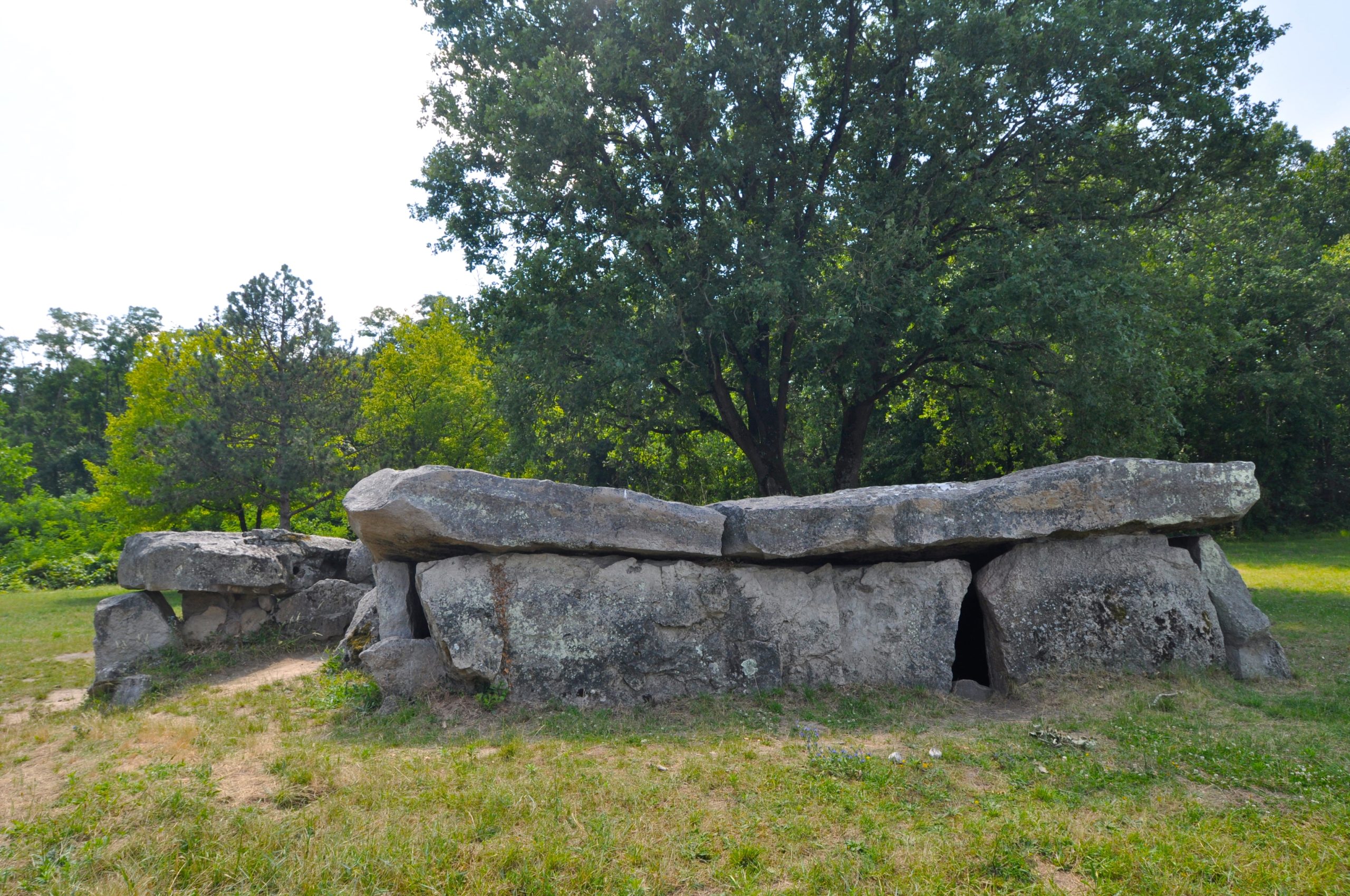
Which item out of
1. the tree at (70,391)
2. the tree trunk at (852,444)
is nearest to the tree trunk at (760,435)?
the tree trunk at (852,444)

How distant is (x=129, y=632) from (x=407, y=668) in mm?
5229

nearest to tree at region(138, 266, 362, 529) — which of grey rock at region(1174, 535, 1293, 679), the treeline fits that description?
the treeline

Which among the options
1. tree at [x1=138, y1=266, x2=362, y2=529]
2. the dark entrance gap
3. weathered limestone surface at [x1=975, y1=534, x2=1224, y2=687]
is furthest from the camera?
tree at [x1=138, y1=266, x2=362, y2=529]

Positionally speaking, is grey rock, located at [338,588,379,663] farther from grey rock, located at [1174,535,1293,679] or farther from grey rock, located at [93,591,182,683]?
grey rock, located at [1174,535,1293,679]

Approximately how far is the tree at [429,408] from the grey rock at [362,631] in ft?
36.8

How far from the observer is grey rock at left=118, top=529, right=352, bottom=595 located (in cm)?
1088

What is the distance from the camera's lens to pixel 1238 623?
9211 millimetres

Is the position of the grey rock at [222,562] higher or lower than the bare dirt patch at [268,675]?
higher

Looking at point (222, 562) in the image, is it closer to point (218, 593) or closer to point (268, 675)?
point (218, 593)

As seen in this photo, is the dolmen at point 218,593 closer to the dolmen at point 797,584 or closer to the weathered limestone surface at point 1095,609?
the dolmen at point 797,584

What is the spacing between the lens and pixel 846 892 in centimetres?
434

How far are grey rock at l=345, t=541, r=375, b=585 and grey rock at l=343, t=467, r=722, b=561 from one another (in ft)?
14.4

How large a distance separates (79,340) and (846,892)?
61.6m

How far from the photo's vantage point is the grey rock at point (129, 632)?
11.0 meters
